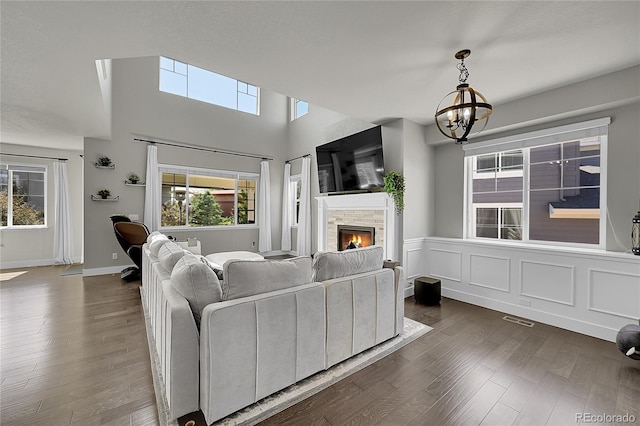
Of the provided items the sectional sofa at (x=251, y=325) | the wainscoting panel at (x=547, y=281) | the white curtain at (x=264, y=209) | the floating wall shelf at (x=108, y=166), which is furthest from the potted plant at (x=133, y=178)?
the wainscoting panel at (x=547, y=281)

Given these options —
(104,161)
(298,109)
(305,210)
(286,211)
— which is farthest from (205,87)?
(305,210)

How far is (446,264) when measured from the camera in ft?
13.5

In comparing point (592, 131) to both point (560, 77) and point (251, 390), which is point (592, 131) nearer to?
point (560, 77)

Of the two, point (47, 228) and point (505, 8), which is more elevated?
point (505, 8)

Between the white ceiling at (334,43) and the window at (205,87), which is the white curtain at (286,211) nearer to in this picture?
the window at (205,87)

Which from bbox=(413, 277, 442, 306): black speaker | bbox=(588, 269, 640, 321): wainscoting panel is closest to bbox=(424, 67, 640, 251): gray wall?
bbox=(588, 269, 640, 321): wainscoting panel

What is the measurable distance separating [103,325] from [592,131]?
588 cm

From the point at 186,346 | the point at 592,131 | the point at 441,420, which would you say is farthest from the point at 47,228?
the point at 592,131

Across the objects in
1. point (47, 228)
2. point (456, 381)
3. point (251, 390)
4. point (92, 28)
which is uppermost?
point (92, 28)

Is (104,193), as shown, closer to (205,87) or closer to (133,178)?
(133,178)

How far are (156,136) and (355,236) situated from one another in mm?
4729

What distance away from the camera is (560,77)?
2.81 metres

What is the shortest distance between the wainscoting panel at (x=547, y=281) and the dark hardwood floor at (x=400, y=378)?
0.24 metres
